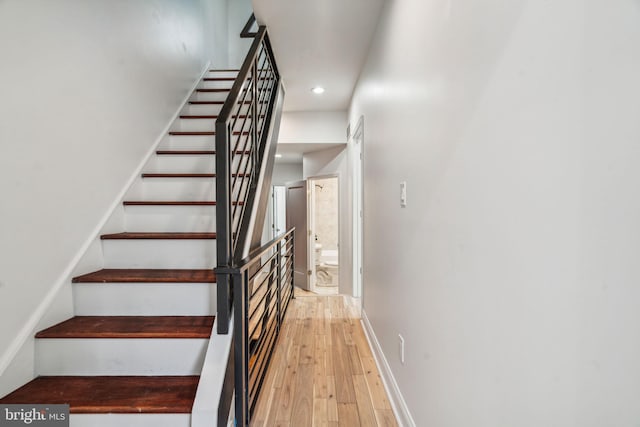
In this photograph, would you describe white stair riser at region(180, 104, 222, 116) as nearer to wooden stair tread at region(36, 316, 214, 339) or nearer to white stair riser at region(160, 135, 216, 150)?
white stair riser at region(160, 135, 216, 150)

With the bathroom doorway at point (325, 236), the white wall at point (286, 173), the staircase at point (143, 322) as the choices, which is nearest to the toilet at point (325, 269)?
the bathroom doorway at point (325, 236)

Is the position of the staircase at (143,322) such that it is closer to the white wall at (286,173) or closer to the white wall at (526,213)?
the white wall at (526,213)

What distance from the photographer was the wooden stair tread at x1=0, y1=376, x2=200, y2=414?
1.13m

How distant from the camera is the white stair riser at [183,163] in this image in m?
2.35

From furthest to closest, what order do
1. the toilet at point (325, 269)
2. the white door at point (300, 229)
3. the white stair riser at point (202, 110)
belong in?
the toilet at point (325, 269) → the white door at point (300, 229) → the white stair riser at point (202, 110)

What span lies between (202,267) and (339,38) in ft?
7.00

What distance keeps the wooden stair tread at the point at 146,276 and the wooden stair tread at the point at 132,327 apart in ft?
0.64

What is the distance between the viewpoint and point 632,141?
43 centimetres

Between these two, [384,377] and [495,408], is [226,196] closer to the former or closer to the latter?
[495,408]

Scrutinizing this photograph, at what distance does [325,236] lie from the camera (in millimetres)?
6262

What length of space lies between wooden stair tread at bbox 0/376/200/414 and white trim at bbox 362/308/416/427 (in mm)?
1031

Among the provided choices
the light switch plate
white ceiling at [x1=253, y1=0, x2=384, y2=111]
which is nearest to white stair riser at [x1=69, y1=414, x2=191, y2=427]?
the light switch plate

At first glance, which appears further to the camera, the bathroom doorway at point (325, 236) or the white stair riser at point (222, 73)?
the bathroom doorway at point (325, 236)

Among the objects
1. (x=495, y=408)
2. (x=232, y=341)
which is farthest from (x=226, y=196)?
(x=495, y=408)
